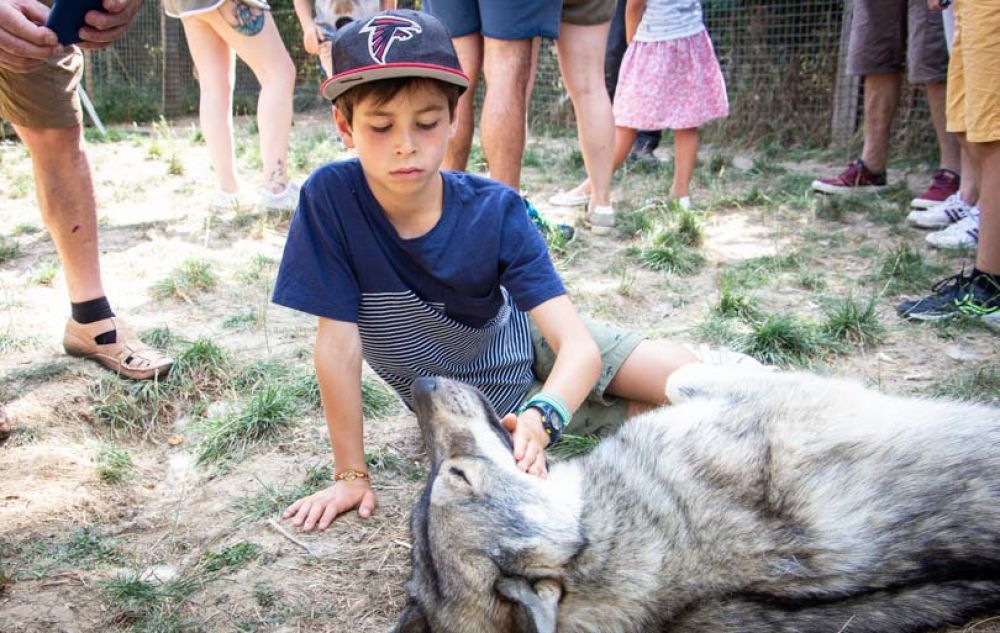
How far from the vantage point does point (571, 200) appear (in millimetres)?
5820

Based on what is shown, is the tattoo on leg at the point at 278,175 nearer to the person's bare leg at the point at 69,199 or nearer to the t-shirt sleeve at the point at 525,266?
the person's bare leg at the point at 69,199

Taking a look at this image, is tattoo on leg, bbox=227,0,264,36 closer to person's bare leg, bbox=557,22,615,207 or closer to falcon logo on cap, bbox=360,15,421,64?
person's bare leg, bbox=557,22,615,207

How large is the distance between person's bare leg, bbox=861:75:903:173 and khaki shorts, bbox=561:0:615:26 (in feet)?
8.14

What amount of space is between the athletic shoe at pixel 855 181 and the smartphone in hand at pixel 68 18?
5000mm

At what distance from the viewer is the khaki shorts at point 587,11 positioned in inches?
178

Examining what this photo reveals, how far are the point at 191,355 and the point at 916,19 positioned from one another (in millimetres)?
5023

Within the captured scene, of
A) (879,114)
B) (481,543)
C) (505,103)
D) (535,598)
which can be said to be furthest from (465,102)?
(879,114)

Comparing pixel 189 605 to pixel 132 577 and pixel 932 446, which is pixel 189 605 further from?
pixel 932 446

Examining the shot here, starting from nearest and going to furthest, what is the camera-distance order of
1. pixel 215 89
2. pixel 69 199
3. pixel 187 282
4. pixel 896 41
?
pixel 69 199 → pixel 187 282 → pixel 215 89 → pixel 896 41

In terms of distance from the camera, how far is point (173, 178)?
6.54 meters

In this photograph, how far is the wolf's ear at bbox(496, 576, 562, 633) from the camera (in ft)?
5.55

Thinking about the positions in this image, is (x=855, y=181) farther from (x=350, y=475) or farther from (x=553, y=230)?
(x=350, y=475)

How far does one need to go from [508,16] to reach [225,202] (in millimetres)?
2466

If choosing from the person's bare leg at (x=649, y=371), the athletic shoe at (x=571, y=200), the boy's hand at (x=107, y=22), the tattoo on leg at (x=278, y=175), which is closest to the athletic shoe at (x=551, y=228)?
the athletic shoe at (x=571, y=200)
